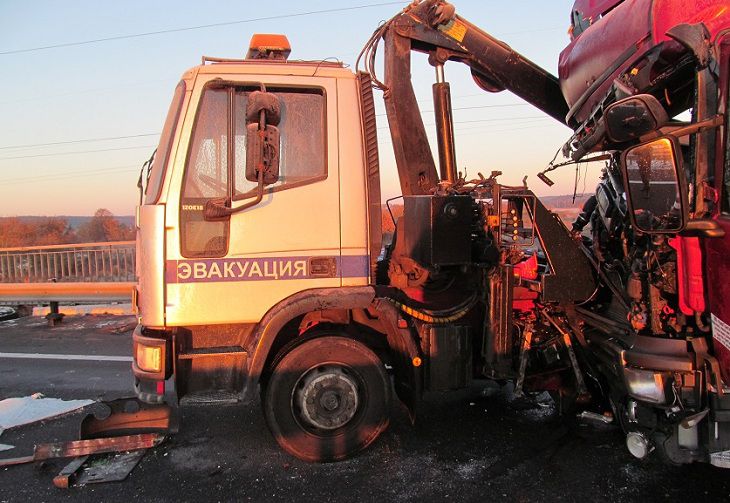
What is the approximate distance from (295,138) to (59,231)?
20274 mm

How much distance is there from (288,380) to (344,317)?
24.0 inches

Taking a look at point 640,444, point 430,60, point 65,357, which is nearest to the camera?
point 640,444

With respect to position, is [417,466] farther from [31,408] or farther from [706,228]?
[31,408]

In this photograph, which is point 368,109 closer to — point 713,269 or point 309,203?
point 309,203

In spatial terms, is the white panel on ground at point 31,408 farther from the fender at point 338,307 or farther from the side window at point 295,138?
the side window at point 295,138

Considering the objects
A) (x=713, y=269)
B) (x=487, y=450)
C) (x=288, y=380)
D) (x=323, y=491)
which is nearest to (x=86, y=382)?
(x=288, y=380)

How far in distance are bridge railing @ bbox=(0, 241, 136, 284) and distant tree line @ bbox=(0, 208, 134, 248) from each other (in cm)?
838

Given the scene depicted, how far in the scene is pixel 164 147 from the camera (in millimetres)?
3439

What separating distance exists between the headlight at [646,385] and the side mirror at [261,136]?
8.02ft

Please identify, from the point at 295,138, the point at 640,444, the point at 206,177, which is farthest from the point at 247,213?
the point at 640,444

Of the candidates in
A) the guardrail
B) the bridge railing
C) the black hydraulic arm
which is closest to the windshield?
the black hydraulic arm

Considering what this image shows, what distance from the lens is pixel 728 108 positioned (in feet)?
8.17

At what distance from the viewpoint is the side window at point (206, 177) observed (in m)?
3.37

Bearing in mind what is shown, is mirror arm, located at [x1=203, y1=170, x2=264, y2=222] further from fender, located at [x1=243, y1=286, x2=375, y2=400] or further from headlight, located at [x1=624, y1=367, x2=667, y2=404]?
headlight, located at [x1=624, y1=367, x2=667, y2=404]
